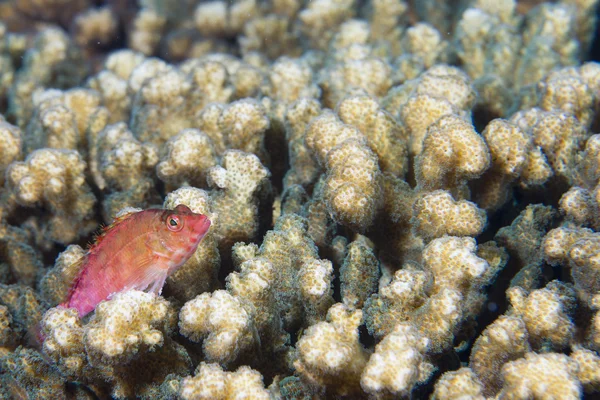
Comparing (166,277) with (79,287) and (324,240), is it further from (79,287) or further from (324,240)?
(324,240)

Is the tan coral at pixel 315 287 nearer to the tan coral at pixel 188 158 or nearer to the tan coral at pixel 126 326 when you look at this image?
the tan coral at pixel 126 326

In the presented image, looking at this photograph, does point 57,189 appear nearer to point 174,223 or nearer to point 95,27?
point 174,223

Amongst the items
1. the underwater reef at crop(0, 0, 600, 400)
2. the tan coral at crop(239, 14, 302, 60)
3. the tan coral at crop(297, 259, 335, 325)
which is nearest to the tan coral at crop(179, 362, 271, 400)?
the underwater reef at crop(0, 0, 600, 400)

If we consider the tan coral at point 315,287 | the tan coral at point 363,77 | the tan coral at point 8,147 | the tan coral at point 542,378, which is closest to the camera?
the tan coral at point 542,378

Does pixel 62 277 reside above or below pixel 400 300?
below

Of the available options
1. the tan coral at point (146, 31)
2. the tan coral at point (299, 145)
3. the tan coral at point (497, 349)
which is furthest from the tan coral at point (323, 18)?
the tan coral at point (497, 349)

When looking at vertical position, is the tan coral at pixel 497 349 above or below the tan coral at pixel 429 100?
below

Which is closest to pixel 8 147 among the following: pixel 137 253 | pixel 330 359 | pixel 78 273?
pixel 78 273

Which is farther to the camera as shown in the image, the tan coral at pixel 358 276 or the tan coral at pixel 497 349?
the tan coral at pixel 358 276

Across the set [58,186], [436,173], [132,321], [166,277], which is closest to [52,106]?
[58,186]
